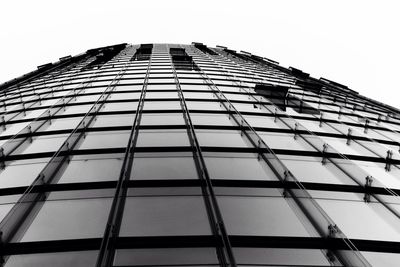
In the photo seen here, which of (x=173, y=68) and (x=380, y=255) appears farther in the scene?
(x=173, y=68)

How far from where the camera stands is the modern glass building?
6305 millimetres

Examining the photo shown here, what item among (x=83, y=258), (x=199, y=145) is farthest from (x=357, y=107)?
(x=83, y=258)

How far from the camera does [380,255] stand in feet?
21.3

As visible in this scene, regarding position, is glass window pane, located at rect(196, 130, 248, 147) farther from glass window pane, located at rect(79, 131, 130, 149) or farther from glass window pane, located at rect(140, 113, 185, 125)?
glass window pane, located at rect(79, 131, 130, 149)

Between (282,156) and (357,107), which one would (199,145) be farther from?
(357,107)

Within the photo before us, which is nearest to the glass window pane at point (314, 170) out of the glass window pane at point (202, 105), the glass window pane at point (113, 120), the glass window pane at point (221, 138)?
the glass window pane at point (221, 138)

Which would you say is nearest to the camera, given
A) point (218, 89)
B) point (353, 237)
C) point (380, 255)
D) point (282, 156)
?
point (380, 255)

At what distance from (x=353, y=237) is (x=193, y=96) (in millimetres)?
11835

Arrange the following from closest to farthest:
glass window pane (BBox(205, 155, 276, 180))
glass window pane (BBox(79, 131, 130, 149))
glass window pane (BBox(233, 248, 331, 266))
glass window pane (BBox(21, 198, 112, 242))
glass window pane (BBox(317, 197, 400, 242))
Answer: glass window pane (BBox(233, 248, 331, 266)) → glass window pane (BBox(21, 198, 112, 242)) → glass window pane (BBox(317, 197, 400, 242)) → glass window pane (BBox(205, 155, 276, 180)) → glass window pane (BBox(79, 131, 130, 149))

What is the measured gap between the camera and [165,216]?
23.9 feet

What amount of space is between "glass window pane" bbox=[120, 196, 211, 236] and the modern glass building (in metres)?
0.04

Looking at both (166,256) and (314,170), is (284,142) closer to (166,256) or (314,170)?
(314,170)

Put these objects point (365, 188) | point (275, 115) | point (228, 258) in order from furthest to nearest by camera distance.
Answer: point (275, 115), point (365, 188), point (228, 258)

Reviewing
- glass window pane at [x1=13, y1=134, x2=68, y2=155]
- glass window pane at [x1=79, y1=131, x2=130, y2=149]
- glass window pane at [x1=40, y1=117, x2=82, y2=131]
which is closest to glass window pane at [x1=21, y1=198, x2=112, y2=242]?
glass window pane at [x1=79, y1=131, x2=130, y2=149]
